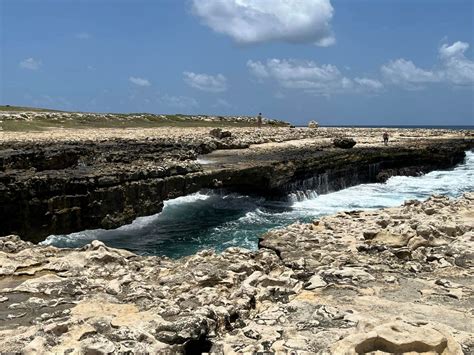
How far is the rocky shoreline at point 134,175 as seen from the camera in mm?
15539

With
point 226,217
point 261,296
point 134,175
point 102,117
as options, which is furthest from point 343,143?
point 102,117

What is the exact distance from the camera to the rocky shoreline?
15539mm

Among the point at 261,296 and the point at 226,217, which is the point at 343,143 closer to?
the point at 226,217

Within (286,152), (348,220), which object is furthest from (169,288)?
(286,152)

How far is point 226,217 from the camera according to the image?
21.9 meters

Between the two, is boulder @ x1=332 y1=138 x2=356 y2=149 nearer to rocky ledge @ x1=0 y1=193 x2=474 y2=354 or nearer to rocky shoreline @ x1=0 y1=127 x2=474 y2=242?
rocky shoreline @ x1=0 y1=127 x2=474 y2=242

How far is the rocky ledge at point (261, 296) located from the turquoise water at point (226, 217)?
22.5ft

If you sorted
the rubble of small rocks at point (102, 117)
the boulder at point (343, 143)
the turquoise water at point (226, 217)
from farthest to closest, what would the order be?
the rubble of small rocks at point (102, 117), the boulder at point (343, 143), the turquoise water at point (226, 217)

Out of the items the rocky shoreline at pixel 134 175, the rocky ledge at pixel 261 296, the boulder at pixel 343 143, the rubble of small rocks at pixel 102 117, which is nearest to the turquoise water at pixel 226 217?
the rocky shoreline at pixel 134 175

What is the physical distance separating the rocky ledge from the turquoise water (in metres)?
6.86

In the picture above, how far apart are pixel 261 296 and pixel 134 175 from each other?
39.3 ft

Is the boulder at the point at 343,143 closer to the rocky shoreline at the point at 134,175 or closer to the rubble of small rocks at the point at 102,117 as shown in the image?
the rocky shoreline at the point at 134,175

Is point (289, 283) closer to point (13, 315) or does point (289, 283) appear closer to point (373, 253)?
point (373, 253)

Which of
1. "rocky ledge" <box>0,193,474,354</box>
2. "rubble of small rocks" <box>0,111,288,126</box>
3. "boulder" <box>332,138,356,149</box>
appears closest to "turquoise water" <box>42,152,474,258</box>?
"boulder" <box>332,138,356,149</box>
